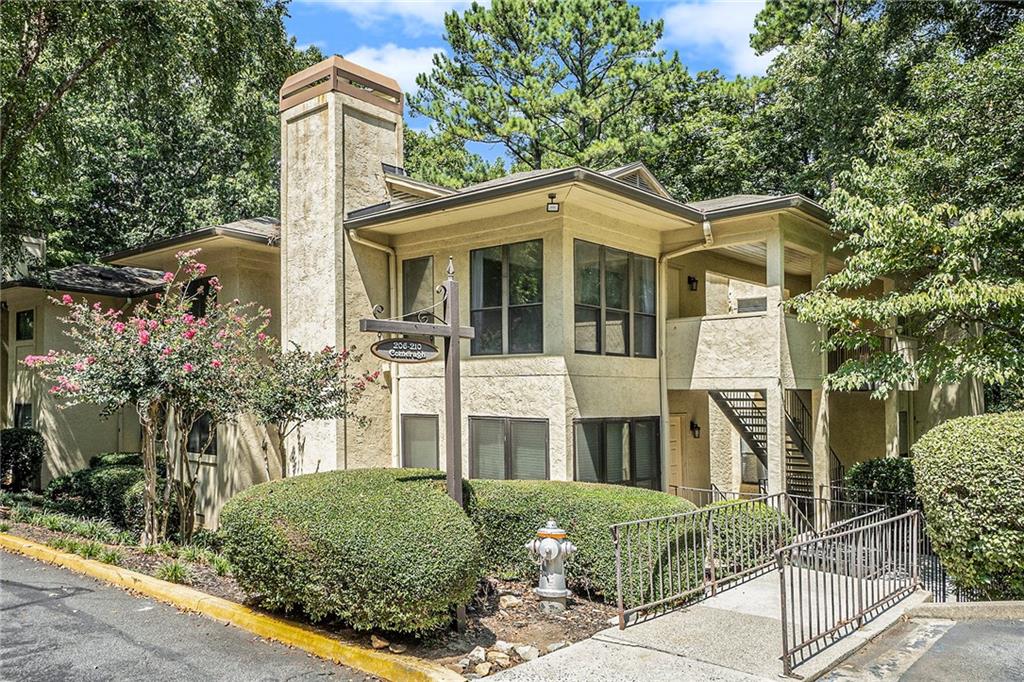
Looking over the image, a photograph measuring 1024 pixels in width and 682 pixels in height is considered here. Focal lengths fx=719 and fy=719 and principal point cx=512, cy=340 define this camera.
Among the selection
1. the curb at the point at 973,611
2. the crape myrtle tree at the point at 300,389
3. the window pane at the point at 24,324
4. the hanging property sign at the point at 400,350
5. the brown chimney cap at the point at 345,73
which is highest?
the brown chimney cap at the point at 345,73

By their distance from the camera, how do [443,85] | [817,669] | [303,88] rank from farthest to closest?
[443,85]
[303,88]
[817,669]

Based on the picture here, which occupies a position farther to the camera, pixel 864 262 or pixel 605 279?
pixel 605 279

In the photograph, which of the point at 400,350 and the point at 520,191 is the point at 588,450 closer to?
the point at 520,191

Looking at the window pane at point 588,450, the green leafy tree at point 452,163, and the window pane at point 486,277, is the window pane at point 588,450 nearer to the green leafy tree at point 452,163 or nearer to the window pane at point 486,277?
the window pane at point 486,277

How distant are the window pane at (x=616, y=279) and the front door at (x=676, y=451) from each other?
384 centimetres

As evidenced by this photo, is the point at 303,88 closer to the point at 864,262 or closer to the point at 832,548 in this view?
the point at 864,262

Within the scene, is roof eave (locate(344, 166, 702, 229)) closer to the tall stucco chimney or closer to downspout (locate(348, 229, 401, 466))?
the tall stucco chimney

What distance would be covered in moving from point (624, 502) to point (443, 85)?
23.9 metres

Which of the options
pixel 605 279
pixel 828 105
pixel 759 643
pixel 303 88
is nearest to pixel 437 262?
pixel 605 279

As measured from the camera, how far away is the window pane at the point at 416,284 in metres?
12.6

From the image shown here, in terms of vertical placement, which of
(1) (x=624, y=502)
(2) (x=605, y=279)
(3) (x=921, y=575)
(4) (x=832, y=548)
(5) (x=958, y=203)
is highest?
(5) (x=958, y=203)

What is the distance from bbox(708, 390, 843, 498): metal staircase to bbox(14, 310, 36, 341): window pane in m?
15.8

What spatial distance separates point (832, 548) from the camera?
8.30 meters

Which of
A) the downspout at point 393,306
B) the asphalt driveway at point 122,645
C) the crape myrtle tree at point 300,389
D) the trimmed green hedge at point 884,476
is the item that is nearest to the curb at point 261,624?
the asphalt driveway at point 122,645
